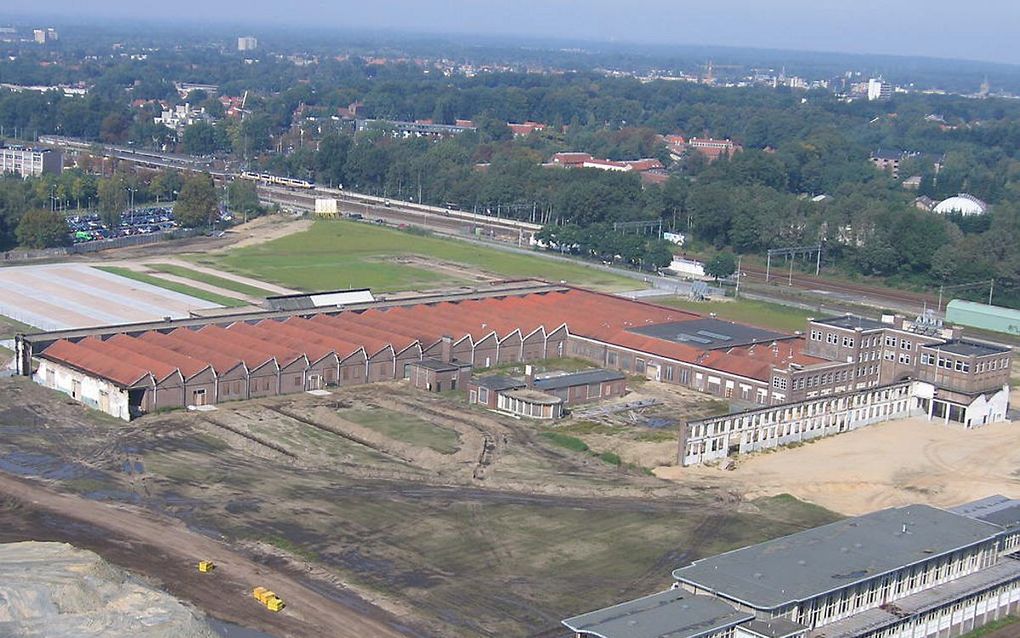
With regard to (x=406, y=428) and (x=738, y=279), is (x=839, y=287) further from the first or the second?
(x=406, y=428)

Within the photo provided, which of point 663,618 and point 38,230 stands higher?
point 663,618

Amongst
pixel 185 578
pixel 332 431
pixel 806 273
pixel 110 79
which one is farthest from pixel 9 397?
pixel 110 79

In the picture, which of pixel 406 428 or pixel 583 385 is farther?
pixel 583 385

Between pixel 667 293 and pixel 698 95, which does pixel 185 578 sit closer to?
pixel 667 293

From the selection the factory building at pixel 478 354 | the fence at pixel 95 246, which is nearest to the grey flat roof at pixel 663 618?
the factory building at pixel 478 354

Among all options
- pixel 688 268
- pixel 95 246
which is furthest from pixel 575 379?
pixel 95 246

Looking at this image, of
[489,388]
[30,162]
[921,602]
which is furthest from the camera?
[30,162]
